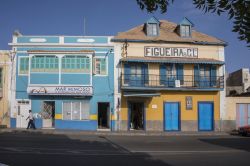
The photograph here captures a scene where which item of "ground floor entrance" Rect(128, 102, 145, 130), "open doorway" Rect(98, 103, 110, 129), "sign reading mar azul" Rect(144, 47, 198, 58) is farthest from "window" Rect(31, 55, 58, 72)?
"sign reading mar azul" Rect(144, 47, 198, 58)

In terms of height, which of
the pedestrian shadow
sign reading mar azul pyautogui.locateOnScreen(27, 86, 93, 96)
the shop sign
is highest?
sign reading mar azul pyautogui.locateOnScreen(27, 86, 93, 96)

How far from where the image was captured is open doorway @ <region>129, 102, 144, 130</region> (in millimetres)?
30500

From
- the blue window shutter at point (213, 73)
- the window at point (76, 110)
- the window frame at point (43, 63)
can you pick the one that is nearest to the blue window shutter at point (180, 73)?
the blue window shutter at point (213, 73)

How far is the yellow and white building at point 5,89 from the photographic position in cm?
2942

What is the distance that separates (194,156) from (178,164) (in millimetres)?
2402

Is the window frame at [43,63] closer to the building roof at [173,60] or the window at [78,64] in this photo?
the window at [78,64]

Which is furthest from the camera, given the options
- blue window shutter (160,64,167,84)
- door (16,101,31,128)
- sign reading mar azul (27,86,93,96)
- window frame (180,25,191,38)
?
window frame (180,25,191,38)

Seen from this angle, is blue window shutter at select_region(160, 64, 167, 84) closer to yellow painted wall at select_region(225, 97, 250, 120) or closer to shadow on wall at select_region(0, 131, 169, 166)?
yellow painted wall at select_region(225, 97, 250, 120)

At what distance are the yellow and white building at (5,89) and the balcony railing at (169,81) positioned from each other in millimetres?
9373

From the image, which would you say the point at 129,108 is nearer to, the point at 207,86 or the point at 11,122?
the point at 207,86

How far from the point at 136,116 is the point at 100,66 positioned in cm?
534

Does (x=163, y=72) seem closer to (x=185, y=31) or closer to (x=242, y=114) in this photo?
(x=185, y=31)

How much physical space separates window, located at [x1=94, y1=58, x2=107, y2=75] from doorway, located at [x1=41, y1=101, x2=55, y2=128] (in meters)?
4.55

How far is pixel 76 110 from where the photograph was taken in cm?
2939
